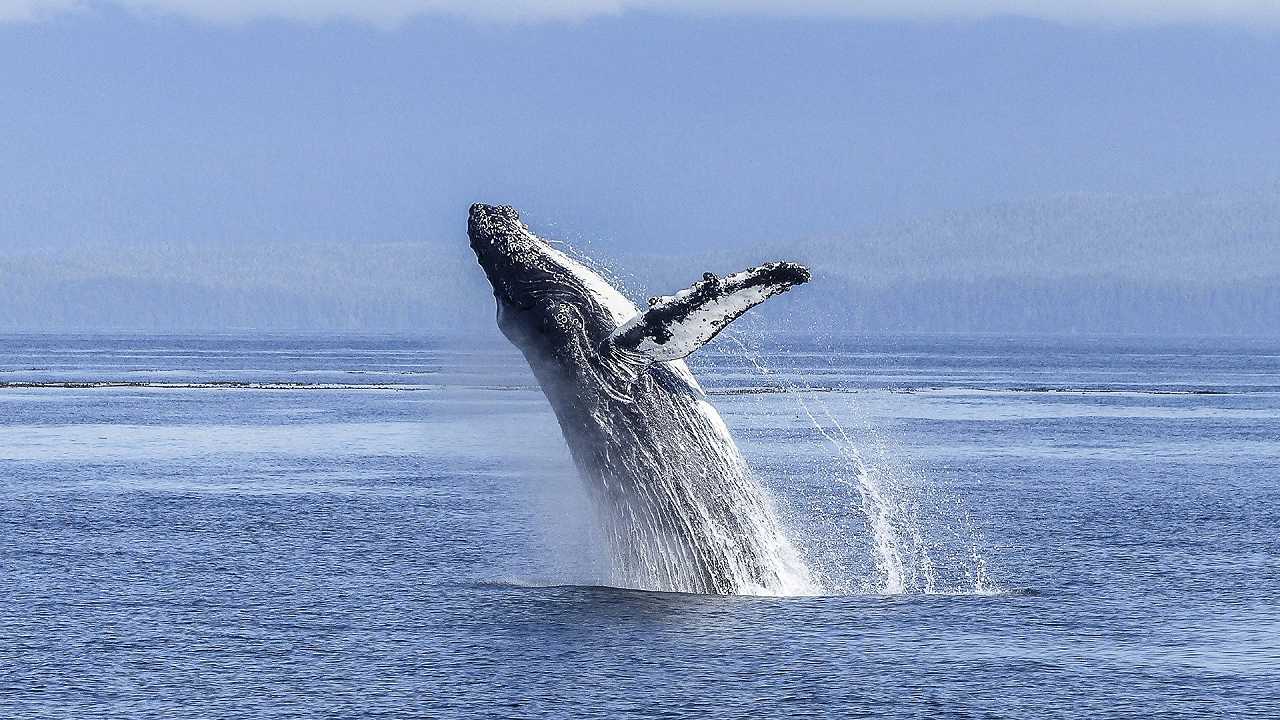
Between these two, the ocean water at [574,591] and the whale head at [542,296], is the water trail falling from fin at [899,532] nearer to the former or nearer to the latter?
the ocean water at [574,591]

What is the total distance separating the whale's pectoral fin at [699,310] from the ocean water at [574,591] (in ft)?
8.74

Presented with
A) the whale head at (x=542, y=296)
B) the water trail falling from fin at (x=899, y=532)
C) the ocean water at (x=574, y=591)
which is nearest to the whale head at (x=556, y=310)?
the whale head at (x=542, y=296)

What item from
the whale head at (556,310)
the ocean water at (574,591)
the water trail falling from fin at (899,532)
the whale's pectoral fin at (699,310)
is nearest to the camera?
the ocean water at (574,591)

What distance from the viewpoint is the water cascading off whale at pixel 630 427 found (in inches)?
680

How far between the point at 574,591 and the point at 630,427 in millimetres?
2733

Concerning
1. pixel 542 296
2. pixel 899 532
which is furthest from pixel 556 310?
pixel 899 532

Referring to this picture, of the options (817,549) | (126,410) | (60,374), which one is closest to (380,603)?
(817,549)

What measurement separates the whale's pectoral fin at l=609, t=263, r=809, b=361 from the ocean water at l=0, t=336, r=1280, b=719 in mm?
2663

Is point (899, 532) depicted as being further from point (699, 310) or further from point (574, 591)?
point (699, 310)

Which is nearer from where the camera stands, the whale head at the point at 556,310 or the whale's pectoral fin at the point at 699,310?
the whale's pectoral fin at the point at 699,310

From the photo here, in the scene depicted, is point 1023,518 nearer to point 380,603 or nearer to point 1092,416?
point 380,603

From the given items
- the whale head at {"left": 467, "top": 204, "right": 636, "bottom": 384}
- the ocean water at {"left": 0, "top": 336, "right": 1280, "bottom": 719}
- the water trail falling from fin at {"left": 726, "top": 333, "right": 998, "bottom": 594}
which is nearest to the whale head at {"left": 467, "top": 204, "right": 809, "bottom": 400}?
the whale head at {"left": 467, "top": 204, "right": 636, "bottom": 384}

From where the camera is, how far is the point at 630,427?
56.6ft

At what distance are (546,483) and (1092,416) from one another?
33.3 m
